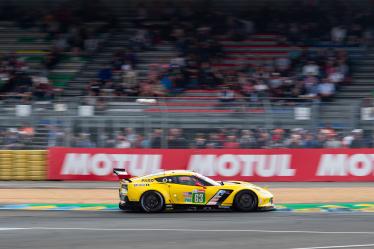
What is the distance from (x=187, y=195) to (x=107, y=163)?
24.8 ft

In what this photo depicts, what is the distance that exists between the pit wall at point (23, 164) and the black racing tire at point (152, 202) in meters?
7.87

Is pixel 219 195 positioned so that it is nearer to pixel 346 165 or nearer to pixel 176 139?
pixel 176 139

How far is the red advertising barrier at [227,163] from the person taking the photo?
22.6m

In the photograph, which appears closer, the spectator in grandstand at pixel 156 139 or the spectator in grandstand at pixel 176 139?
the spectator in grandstand at pixel 176 139

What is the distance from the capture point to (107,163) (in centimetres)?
2298

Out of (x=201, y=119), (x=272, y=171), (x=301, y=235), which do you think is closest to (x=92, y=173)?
(x=201, y=119)

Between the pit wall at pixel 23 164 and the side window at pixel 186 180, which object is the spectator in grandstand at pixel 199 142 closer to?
the pit wall at pixel 23 164

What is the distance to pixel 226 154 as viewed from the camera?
22.7 metres

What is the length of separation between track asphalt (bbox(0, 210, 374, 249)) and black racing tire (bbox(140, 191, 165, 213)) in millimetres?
276

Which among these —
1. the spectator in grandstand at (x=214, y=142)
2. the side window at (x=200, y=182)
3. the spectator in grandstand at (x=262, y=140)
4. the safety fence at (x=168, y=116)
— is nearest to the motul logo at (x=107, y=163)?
the safety fence at (x=168, y=116)

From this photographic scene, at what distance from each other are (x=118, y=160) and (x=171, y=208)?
711cm

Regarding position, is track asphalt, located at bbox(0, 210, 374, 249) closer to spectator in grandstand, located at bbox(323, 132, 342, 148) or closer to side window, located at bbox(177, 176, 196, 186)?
side window, located at bbox(177, 176, 196, 186)

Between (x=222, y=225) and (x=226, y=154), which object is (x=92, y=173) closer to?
(x=226, y=154)

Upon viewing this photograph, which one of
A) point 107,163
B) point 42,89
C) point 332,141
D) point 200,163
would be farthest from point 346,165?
point 42,89
